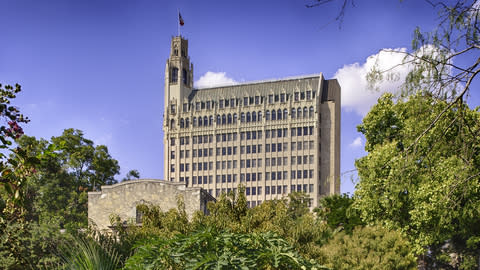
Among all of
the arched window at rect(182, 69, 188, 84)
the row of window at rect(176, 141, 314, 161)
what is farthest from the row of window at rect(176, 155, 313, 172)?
the arched window at rect(182, 69, 188, 84)

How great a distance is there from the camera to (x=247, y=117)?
94312mm

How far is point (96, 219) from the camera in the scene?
3534 cm

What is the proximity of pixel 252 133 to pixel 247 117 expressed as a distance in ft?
9.90

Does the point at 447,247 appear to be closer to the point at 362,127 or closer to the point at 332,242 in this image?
the point at 362,127

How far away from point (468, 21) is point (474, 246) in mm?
26656

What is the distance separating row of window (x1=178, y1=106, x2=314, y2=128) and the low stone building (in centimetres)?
5711

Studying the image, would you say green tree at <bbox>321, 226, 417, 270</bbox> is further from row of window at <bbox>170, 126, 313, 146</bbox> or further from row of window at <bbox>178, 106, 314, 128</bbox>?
row of window at <bbox>178, 106, 314, 128</bbox>

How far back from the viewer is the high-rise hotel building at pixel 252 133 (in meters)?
89.4

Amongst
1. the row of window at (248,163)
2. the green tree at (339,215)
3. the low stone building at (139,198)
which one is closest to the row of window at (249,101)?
the row of window at (248,163)

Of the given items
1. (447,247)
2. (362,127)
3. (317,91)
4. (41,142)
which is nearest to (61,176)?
(41,142)

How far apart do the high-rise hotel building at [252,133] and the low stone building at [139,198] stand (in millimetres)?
53242

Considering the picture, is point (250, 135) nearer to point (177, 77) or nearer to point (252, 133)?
point (252, 133)

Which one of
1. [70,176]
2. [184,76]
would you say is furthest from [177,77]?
[70,176]

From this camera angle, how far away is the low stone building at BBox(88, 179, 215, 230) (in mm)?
32875
